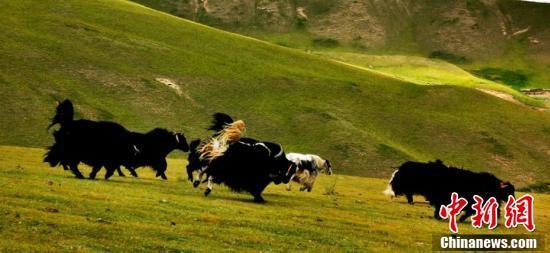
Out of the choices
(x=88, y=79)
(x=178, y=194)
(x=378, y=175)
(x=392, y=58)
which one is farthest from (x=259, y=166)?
(x=392, y=58)

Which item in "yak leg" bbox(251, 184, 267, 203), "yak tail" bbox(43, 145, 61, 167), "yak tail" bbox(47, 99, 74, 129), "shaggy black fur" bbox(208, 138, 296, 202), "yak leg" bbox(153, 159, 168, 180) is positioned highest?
"yak tail" bbox(47, 99, 74, 129)

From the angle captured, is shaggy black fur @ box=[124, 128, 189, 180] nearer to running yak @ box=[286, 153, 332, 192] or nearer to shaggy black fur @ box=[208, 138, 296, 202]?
running yak @ box=[286, 153, 332, 192]

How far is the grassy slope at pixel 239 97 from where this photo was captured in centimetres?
7400

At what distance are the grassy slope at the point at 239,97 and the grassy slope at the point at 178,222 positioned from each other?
36580 mm

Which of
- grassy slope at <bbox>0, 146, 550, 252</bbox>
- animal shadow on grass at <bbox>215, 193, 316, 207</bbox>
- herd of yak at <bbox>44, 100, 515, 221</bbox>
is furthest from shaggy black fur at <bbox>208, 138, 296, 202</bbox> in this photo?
animal shadow on grass at <bbox>215, 193, 316, 207</bbox>

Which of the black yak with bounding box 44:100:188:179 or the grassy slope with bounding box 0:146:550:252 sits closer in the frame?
the grassy slope with bounding box 0:146:550:252

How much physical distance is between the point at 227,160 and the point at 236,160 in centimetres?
32

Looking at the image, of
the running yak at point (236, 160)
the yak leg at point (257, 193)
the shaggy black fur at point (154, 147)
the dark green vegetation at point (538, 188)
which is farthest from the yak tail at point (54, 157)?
the dark green vegetation at point (538, 188)

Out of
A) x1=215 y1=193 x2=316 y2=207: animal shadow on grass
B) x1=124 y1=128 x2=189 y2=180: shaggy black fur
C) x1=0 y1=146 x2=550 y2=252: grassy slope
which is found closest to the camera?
x1=0 y1=146 x2=550 y2=252: grassy slope

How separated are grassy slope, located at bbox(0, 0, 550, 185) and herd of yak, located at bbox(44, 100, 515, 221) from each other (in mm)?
31798

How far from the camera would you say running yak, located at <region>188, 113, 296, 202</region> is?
25.7 metres

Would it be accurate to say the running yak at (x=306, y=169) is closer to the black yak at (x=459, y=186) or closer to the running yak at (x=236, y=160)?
the black yak at (x=459, y=186)

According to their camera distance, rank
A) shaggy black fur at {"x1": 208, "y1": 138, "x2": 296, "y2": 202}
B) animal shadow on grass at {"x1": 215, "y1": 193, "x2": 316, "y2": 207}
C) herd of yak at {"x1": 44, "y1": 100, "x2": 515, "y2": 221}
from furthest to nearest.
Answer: animal shadow on grass at {"x1": 215, "y1": 193, "x2": 316, "y2": 207}, herd of yak at {"x1": 44, "y1": 100, "x2": 515, "y2": 221}, shaggy black fur at {"x1": 208, "y1": 138, "x2": 296, "y2": 202}

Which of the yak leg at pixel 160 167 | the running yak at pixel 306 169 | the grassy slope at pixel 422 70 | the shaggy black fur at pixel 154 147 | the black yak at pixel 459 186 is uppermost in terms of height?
the black yak at pixel 459 186
